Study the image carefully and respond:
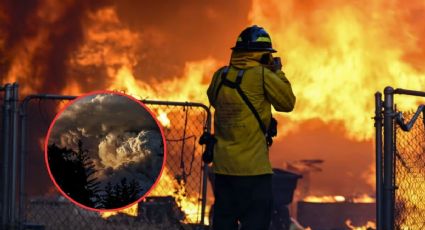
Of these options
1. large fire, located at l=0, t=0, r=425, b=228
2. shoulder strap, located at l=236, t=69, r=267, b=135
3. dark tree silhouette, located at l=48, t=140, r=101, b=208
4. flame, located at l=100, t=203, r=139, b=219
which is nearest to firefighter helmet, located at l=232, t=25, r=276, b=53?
shoulder strap, located at l=236, t=69, r=267, b=135

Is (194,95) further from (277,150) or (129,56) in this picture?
(277,150)

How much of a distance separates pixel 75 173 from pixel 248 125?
2.76 metres

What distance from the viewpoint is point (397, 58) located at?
18.3 m

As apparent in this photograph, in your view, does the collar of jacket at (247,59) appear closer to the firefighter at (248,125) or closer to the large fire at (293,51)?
the firefighter at (248,125)

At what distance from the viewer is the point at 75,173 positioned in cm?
824

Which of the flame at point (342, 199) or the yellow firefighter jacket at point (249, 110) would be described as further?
the flame at point (342, 199)

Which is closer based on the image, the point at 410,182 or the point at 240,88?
the point at 240,88

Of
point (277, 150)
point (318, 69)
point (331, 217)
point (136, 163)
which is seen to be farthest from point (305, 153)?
point (136, 163)

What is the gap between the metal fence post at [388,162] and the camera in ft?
26.2

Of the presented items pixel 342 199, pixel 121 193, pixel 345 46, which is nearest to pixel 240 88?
pixel 121 193

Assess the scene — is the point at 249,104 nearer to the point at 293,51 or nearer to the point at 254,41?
the point at 254,41

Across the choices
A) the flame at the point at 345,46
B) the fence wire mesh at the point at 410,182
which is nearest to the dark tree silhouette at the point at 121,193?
the fence wire mesh at the point at 410,182

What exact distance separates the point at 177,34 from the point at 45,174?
4618 mm

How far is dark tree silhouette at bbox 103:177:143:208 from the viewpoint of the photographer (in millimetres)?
8328
